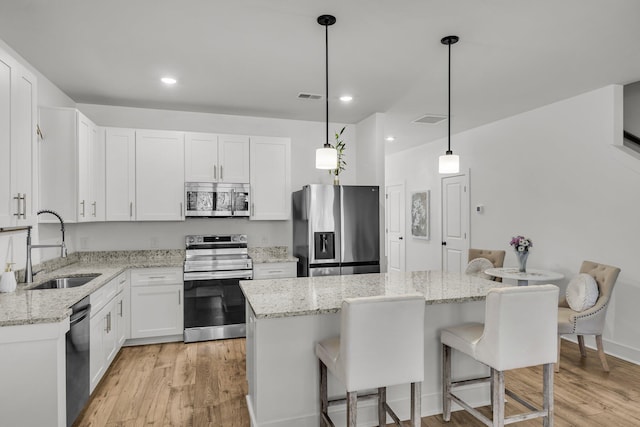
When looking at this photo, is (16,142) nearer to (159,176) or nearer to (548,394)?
(159,176)

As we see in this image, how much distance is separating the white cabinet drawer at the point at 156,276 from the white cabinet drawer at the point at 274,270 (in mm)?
836

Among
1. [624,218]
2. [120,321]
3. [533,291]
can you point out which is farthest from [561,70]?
[120,321]

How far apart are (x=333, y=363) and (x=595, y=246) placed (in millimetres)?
3383

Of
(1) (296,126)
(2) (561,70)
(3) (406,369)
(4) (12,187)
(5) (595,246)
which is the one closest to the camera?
(3) (406,369)

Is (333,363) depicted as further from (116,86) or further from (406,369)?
(116,86)

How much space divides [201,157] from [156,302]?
168 centimetres

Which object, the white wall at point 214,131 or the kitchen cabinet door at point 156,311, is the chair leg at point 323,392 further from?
the white wall at point 214,131

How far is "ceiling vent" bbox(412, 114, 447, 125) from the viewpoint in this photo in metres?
4.94

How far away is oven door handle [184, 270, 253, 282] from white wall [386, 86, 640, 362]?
337 centimetres

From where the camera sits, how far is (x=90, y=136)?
3.87 m

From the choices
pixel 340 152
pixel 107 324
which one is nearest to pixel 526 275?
pixel 340 152

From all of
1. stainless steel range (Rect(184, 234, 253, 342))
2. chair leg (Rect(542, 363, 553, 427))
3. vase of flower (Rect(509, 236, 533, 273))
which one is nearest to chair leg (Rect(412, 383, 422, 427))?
chair leg (Rect(542, 363, 553, 427))

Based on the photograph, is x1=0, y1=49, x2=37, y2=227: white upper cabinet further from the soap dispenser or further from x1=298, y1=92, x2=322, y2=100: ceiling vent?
x1=298, y1=92, x2=322, y2=100: ceiling vent

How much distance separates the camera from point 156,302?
409 centimetres
